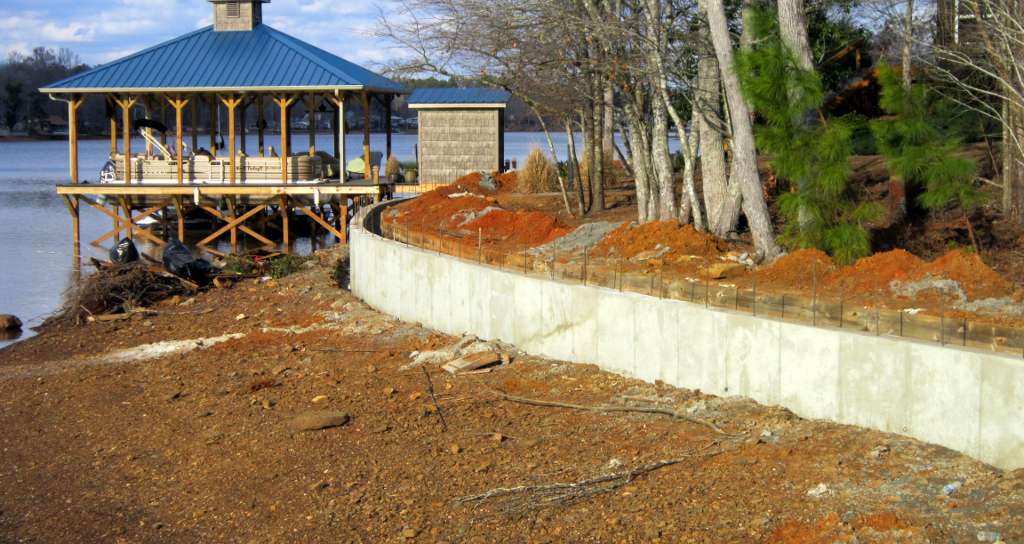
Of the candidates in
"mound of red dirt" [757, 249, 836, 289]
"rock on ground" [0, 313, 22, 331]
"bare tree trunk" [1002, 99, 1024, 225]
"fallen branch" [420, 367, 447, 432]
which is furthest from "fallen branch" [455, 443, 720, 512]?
"rock on ground" [0, 313, 22, 331]

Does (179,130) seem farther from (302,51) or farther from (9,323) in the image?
(9,323)

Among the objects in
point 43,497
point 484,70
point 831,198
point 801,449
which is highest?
point 484,70

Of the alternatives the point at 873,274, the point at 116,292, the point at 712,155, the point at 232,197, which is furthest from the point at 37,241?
the point at 873,274

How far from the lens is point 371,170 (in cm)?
3269

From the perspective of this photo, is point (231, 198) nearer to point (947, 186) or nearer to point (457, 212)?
point (457, 212)

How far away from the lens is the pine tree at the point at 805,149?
13.8m

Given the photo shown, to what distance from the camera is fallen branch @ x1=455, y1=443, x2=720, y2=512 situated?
8.16m

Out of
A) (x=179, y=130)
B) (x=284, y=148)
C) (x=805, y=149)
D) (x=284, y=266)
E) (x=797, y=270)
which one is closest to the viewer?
(x=797, y=270)

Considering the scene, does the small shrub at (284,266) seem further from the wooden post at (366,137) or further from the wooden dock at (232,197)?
the wooden post at (366,137)

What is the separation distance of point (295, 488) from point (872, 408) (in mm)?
4518

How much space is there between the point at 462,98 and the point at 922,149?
2273cm

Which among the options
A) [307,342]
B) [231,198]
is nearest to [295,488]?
[307,342]

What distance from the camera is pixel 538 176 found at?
2917 cm

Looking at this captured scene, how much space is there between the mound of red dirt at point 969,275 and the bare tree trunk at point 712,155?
5.03 metres
